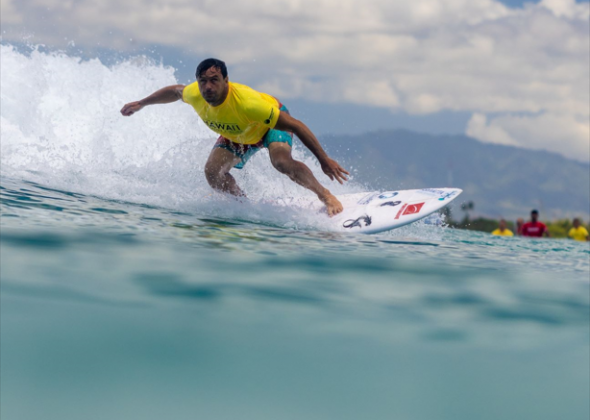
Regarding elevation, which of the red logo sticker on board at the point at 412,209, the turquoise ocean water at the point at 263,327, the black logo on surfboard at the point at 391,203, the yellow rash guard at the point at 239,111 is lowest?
the turquoise ocean water at the point at 263,327

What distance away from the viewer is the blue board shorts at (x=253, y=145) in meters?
6.82

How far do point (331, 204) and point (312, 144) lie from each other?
2.89 ft

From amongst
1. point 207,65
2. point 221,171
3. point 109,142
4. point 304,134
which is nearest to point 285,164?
point 304,134

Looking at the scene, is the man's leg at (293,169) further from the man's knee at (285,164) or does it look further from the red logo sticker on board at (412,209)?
the red logo sticker on board at (412,209)

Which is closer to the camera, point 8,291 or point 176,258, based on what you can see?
point 8,291

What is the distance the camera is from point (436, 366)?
12.3 feet

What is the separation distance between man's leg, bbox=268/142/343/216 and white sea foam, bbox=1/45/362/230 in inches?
17.1

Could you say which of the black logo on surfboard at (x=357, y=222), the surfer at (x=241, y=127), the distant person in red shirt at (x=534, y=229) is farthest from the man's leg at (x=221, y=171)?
the distant person in red shirt at (x=534, y=229)

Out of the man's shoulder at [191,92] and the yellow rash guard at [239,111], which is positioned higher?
the man's shoulder at [191,92]

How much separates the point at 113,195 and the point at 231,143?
56.0 inches

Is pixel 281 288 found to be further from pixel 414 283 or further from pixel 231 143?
pixel 231 143

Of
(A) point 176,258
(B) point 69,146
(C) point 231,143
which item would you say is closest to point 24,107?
(B) point 69,146

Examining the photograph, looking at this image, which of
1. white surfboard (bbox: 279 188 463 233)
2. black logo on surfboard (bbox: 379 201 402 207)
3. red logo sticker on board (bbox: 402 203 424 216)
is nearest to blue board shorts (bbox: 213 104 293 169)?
Result: white surfboard (bbox: 279 188 463 233)

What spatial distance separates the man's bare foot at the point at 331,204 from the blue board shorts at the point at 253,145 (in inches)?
26.2
